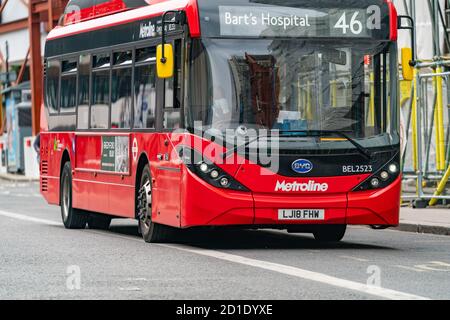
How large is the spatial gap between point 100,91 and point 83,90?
1.02 meters

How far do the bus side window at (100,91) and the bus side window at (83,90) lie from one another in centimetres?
31

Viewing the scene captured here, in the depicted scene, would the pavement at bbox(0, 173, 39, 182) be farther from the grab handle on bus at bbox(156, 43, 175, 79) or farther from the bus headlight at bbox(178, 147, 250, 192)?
the bus headlight at bbox(178, 147, 250, 192)

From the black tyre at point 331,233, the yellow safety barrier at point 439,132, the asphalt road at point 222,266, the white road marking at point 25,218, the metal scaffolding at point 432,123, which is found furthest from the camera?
the yellow safety barrier at point 439,132

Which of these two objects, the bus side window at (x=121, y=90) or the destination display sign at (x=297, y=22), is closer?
the destination display sign at (x=297, y=22)

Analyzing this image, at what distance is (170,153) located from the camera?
56.1ft

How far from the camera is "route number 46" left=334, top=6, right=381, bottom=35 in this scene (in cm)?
1706

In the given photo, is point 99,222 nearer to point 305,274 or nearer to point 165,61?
point 165,61

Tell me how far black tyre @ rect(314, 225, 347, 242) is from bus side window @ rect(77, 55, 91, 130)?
13.3 feet

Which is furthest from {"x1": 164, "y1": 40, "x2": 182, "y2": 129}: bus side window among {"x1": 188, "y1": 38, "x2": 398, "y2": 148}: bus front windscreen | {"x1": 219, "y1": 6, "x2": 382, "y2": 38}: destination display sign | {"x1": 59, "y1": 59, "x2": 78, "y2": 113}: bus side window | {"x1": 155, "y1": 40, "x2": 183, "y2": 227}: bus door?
{"x1": 59, "y1": 59, "x2": 78, "y2": 113}: bus side window

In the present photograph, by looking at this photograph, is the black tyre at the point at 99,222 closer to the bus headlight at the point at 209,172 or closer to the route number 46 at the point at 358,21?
the bus headlight at the point at 209,172

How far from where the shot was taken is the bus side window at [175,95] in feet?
55.6

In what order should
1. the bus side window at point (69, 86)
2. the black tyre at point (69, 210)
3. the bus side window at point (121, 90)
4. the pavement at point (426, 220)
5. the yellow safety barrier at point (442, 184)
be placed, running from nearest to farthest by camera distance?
the bus side window at point (121, 90) < the pavement at point (426, 220) < the bus side window at point (69, 86) < the black tyre at point (69, 210) < the yellow safety barrier at point (442, 184)

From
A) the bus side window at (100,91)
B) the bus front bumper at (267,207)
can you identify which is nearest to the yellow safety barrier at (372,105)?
the bus front bumper at (267,207)

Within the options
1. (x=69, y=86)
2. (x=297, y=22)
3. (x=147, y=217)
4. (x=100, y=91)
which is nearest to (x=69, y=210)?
(x=69, y=86)
